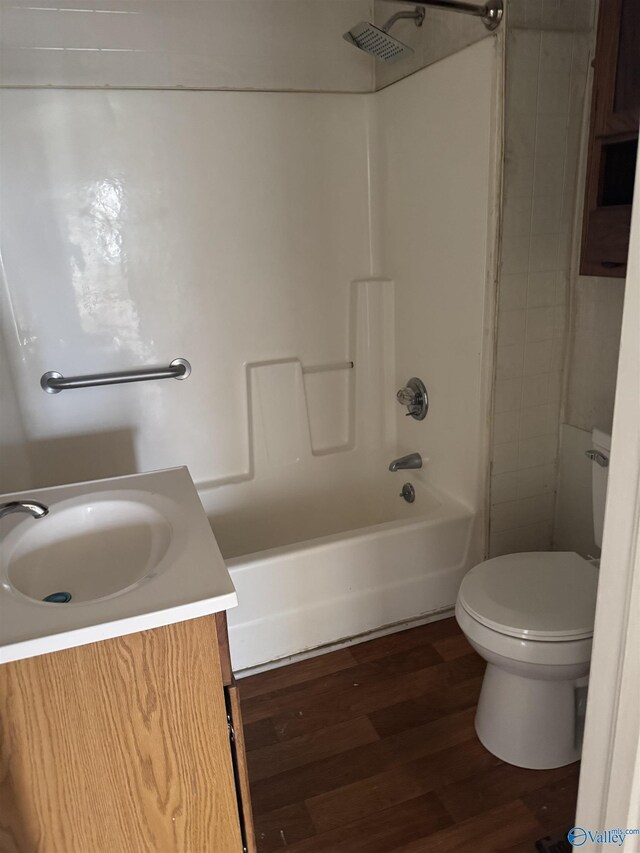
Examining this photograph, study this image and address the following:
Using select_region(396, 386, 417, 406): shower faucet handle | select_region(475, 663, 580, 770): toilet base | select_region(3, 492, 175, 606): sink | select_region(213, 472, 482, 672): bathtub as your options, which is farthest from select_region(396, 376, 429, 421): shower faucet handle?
select_region(3, 492, 175, 606): sink

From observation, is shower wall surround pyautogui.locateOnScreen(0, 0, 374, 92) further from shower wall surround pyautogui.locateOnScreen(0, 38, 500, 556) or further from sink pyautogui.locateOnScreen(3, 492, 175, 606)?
sink pyautogui.locateOnScreen(3, 492, 175, 606)

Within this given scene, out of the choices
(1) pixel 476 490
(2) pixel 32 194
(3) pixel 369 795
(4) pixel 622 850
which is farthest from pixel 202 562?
(2) pixel 32 194

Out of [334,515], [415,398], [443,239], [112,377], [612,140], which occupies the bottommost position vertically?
[334,515]

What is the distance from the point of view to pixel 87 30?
1.98m

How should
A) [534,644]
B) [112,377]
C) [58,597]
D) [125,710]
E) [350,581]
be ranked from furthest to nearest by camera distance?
[112,377], [350,581], [534,644], [58,597], [125,710]

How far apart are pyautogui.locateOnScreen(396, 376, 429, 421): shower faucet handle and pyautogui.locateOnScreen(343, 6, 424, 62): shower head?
1068mm

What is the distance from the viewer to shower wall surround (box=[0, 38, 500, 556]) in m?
2.04

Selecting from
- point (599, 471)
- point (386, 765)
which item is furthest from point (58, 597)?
point (599, 471)

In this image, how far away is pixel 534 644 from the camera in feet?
4.89

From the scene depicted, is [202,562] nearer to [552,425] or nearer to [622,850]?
[622,850]

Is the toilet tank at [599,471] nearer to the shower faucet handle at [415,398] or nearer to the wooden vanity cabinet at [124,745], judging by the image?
the shower faucet handle at [415,398]

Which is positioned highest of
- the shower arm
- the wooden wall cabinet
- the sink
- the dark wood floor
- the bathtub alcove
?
the shower arm

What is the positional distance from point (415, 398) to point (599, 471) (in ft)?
2.59

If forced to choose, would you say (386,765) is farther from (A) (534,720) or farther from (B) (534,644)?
(B) (534,644)
